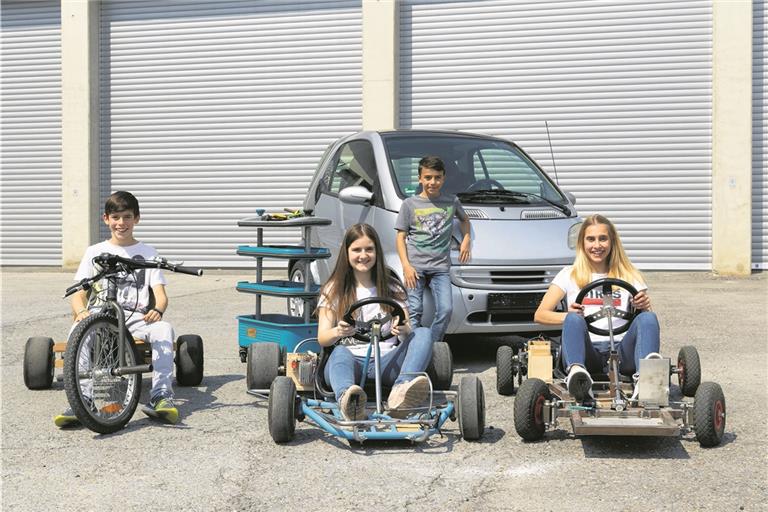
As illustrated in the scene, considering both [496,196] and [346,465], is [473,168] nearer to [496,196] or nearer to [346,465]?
[496,196]

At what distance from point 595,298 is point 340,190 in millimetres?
3536

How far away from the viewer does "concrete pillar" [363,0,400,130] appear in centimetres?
1758

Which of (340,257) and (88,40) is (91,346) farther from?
(88,40)

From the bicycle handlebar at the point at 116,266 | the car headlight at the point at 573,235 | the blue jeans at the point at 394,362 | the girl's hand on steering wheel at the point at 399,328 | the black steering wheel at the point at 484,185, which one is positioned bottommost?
the blue jeans at the point at 394,362

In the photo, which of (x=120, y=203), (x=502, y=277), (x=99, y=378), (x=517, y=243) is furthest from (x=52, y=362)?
(x=517, y=243)

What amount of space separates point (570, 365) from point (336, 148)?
451 cm

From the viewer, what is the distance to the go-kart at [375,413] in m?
5.04

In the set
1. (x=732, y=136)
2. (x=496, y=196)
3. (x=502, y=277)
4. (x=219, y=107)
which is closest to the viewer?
(x=502, y=277)

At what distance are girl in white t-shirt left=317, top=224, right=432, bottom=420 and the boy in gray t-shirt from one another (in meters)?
1.39

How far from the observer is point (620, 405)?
16.7ft

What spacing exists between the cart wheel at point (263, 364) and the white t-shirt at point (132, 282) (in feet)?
2.50

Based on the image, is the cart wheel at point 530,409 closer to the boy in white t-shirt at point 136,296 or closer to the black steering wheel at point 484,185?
the boy in white t-shirt at point 136,296

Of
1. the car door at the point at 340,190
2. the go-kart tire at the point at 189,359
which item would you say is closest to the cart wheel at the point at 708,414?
the go-kart tire at the point at 189,359

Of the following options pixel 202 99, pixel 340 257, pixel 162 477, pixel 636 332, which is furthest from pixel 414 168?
pixel 202 99
